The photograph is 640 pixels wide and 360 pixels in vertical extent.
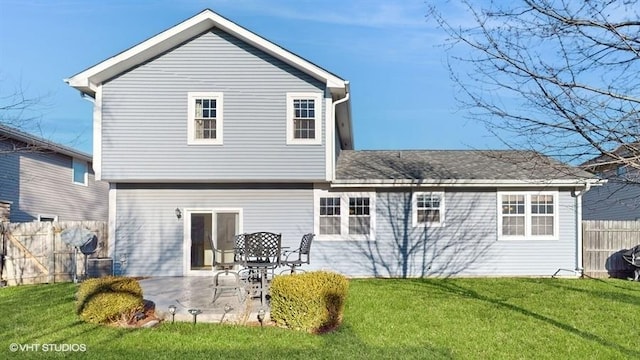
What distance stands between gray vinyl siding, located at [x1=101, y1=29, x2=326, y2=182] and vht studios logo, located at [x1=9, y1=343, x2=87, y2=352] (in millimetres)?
7097

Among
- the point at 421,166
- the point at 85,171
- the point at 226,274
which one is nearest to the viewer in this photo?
the point at 226,274

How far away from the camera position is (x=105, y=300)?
25.1 ft

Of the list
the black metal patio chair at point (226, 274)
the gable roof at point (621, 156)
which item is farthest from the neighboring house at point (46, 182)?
the gable roof at point (621, 156)

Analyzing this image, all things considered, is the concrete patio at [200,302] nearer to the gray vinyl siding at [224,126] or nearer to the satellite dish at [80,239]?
the satellite dish at [80,239]

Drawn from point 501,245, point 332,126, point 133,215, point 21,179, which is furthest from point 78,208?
point 501,245

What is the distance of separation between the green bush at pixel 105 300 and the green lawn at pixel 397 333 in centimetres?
22

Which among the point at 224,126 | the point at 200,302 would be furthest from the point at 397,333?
the point at 224,126

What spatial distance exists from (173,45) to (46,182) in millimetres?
9806

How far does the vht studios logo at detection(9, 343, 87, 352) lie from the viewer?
251 inches

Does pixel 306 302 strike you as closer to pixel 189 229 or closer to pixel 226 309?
pixel 226 309

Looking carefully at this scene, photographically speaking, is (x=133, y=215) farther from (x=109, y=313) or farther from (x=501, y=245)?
(x=501, y=245)

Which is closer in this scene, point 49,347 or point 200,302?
point 49,347

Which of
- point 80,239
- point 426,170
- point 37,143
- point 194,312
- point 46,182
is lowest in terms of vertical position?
point 194,312

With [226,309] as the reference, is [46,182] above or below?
above
